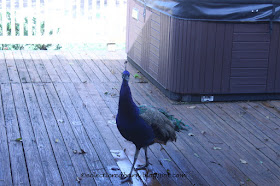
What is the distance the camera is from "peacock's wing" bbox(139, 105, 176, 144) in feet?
14.4

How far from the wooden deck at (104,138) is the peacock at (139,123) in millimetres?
431

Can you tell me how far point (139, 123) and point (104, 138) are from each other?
4.23 ft

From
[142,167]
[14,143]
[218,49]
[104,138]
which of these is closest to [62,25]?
[218,49]

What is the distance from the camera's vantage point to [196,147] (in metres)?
5.36

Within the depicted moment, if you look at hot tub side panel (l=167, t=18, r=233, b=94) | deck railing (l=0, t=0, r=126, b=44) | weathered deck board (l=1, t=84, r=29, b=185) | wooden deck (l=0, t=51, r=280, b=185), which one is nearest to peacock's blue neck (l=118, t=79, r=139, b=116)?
wooden deck (l=0, t=51, r=280, b=185)

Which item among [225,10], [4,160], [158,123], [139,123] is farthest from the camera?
[225,10]

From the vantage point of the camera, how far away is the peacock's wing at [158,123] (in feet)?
14.4

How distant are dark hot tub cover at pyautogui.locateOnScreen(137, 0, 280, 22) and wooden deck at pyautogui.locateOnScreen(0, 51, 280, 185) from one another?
4.11 feet

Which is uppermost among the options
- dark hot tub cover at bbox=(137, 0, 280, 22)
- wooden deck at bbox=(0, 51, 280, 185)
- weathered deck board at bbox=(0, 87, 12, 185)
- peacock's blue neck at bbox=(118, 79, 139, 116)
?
dark hot tub cover at bbox=(137, 0, 280, 22)

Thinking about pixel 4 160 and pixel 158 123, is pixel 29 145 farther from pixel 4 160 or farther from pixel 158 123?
pixel 158 123

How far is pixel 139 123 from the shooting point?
14.0ft

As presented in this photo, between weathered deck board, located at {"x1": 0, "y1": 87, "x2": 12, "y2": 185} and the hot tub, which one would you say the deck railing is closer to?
the hot tub

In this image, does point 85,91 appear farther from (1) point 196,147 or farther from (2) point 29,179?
(2) point 29,179

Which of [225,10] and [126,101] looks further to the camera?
[225,10]
